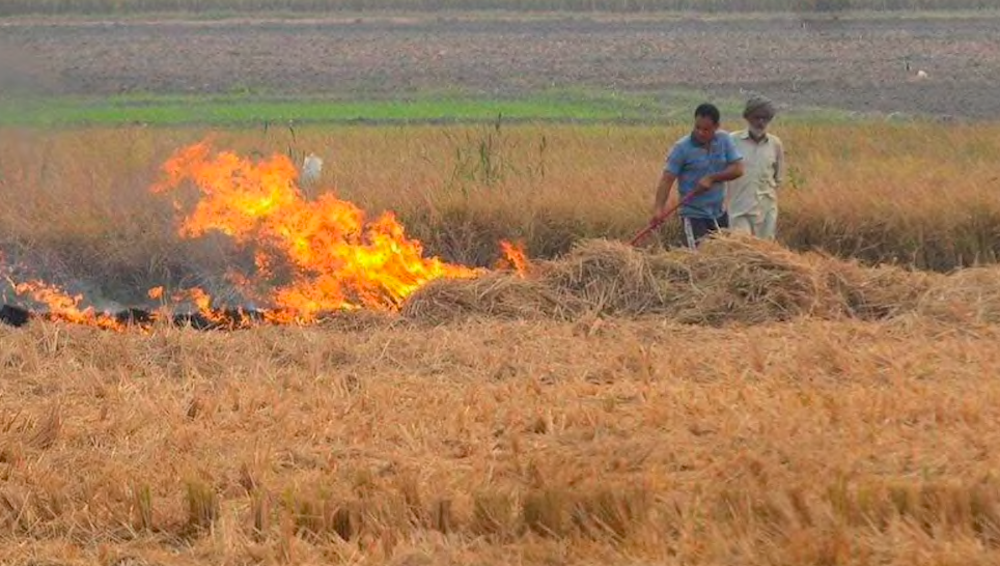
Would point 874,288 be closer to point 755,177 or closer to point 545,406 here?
point 755,177

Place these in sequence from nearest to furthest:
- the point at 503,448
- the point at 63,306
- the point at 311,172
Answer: the point at 503,448, the point at 63,306, the point at 311,172

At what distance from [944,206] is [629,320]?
17.0 feet

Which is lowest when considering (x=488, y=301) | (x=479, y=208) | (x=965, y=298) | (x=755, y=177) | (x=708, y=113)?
(x=479, y=208)

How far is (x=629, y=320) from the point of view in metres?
9.45

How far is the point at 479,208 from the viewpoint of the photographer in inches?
546

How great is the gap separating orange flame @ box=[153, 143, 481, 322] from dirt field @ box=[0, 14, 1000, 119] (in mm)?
13735

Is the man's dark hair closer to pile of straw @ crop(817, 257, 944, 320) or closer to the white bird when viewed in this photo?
pile of straw @ crop(817, 257, 944, 320)

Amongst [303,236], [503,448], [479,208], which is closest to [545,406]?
[503,448]

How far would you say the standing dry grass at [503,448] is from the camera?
17.7 ft

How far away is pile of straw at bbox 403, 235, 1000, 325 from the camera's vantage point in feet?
31.6

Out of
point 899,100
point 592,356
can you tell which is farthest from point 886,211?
point 899,100

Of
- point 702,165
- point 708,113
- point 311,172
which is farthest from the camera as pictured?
point 311,172

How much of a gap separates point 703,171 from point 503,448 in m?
4.96

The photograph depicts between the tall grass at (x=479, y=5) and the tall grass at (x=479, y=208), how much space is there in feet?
106
